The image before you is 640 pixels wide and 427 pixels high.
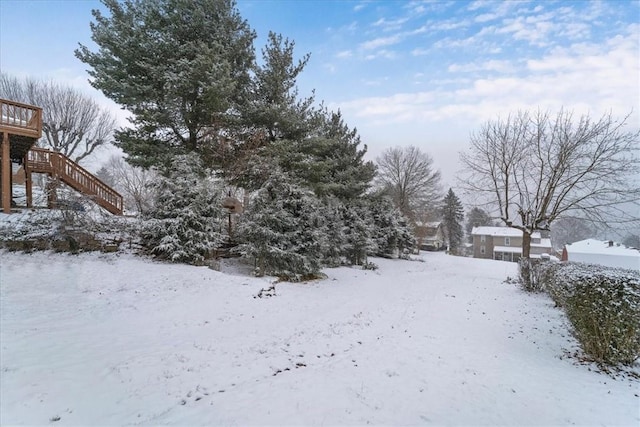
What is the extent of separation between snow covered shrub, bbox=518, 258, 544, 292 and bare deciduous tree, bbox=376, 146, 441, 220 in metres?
18.8

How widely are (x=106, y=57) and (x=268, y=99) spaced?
19.2ft

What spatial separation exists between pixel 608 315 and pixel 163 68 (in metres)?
13.2

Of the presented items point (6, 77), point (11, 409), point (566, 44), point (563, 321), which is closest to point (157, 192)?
point (11, 409)

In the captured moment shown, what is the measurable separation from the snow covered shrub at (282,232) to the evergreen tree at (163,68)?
11.9ft

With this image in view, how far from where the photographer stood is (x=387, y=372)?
421 cm

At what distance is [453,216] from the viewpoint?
39.9m

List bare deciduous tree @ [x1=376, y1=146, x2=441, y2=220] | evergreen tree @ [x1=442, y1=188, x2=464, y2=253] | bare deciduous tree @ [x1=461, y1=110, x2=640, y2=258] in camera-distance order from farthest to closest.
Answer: evergreen tree @ [x1=442, y1=188, x2=464, y2=253]
bare deciduous tree @ [x1=376, y1=146, x2=441, y2=220]
bare deciduous tree @ [x1=461, y1=110, x2=640, y2=258]

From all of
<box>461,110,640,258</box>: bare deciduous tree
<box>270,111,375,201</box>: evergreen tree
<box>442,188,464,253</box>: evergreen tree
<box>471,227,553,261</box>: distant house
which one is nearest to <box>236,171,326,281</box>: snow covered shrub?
<box>270,111,375,201</box>: evergreen tree

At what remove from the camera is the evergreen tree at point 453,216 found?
1567 inches

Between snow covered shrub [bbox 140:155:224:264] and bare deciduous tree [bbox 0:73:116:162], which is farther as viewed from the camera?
bare deciduous tree [bbox 0:73:116:162]

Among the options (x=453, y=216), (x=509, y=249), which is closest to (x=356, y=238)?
(x=453, y=216)

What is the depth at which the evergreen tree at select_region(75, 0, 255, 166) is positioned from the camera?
34.3ft

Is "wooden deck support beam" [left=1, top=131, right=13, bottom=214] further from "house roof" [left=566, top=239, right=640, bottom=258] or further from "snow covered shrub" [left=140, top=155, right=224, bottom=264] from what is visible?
"house roof" [left=566, top=239, right=640, bottom=258]

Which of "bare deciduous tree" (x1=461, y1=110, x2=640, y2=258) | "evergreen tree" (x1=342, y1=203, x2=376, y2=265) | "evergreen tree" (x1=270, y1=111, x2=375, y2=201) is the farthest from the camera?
"evergreen tree" (x1=342, y1=203, x2=376, y2=265)
